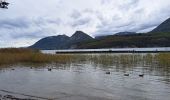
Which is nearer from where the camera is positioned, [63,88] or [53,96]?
[53,96]

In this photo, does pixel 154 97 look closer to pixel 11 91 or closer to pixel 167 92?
pixel 167 92

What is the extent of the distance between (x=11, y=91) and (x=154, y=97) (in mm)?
13127

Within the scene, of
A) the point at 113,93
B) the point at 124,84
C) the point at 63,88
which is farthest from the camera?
the point at 124,84

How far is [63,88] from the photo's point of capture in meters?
30.5

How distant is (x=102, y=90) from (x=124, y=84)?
4813 mm

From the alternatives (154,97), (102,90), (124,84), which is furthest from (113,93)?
(124,84)

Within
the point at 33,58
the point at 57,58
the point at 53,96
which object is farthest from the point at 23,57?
the point at 53,96

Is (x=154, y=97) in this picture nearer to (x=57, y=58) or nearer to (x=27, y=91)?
(x=27, y=91)

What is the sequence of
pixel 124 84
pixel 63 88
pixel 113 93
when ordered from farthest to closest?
pixel 124 84, pixel 63 88, pixel 113 93

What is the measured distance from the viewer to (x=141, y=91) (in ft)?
92.3

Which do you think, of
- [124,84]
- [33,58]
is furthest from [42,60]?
[124,84]

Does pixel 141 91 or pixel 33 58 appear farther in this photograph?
pixel 33 58

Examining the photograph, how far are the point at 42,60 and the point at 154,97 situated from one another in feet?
166

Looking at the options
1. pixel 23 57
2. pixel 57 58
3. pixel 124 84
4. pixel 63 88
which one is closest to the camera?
pixel 63 88
